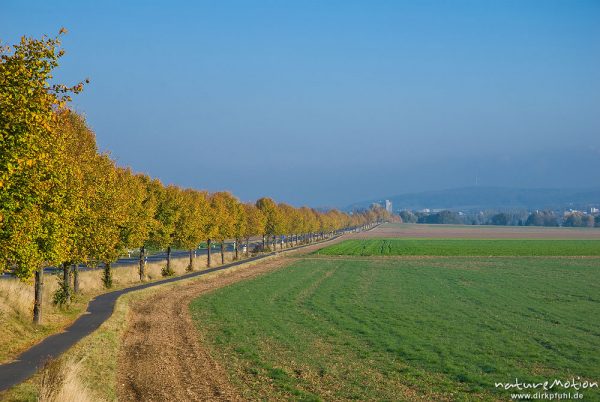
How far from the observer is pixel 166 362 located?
23.0m

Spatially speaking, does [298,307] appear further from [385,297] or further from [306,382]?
[306,382]

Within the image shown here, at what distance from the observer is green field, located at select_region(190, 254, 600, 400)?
67.5 ft

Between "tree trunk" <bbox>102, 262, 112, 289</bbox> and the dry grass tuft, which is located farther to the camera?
"tree trunk" <bbox>102, 262, 112, 289</bbox>

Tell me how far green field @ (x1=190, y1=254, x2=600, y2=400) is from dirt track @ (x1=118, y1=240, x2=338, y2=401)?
739mm

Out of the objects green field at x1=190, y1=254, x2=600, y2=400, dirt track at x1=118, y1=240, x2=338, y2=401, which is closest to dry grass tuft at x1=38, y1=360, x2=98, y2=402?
dirt track at x1=118, y1=240, x2=338, y2=401

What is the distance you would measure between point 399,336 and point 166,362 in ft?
37.8

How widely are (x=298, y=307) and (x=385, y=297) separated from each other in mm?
8159

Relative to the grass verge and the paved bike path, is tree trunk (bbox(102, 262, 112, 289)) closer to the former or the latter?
the paved bike path

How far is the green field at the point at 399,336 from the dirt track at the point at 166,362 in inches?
29.1

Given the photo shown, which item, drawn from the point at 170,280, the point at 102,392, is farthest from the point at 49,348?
the point at 170,280

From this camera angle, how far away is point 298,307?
39219 millimetres

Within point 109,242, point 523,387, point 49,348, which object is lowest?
point 523,387

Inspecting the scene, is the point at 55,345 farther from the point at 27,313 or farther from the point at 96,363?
the point at 27,313

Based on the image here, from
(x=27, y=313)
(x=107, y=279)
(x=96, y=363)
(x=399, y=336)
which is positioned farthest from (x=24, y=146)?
(x=107, y=279)
